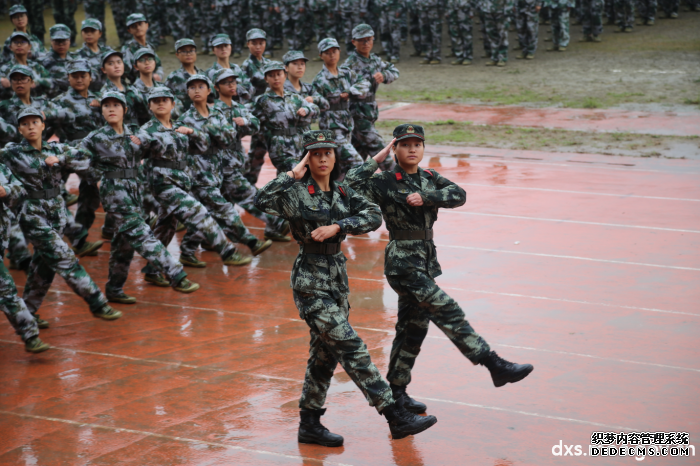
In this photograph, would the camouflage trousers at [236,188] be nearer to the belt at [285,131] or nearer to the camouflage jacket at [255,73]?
the belt at [285,131]

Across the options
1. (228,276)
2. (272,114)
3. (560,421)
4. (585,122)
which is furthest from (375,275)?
(585,122)

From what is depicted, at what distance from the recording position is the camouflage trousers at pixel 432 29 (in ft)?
71.5

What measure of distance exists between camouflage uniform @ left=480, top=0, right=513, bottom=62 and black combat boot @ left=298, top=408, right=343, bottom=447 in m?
17.0

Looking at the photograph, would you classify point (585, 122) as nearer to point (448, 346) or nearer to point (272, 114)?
point (272, 114)

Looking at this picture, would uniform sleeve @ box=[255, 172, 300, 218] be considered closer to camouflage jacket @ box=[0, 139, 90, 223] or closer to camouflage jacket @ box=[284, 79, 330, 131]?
camouflage jacket @ box=[0, 139, 90, 223]

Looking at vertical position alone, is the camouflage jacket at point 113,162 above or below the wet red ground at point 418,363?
above

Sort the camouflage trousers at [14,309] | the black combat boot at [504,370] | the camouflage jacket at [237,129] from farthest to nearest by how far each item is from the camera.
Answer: the camouflage jacket at [237,129], the camouflage trousers at [14,309], the black combat boot at [504,370]

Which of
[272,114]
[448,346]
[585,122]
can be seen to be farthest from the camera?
[585,122]

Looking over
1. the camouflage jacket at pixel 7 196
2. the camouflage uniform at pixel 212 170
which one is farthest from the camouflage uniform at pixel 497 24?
the camouflage jacket at pixel 7 196

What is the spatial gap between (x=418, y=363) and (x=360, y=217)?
1.74 metres

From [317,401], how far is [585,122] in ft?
39.0

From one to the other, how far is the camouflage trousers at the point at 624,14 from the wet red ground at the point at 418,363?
13712 mm

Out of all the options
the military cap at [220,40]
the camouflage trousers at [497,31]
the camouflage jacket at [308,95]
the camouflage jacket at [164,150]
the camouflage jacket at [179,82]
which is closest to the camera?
the camouflage jacket at [164,150]

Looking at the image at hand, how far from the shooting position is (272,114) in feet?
32.0
